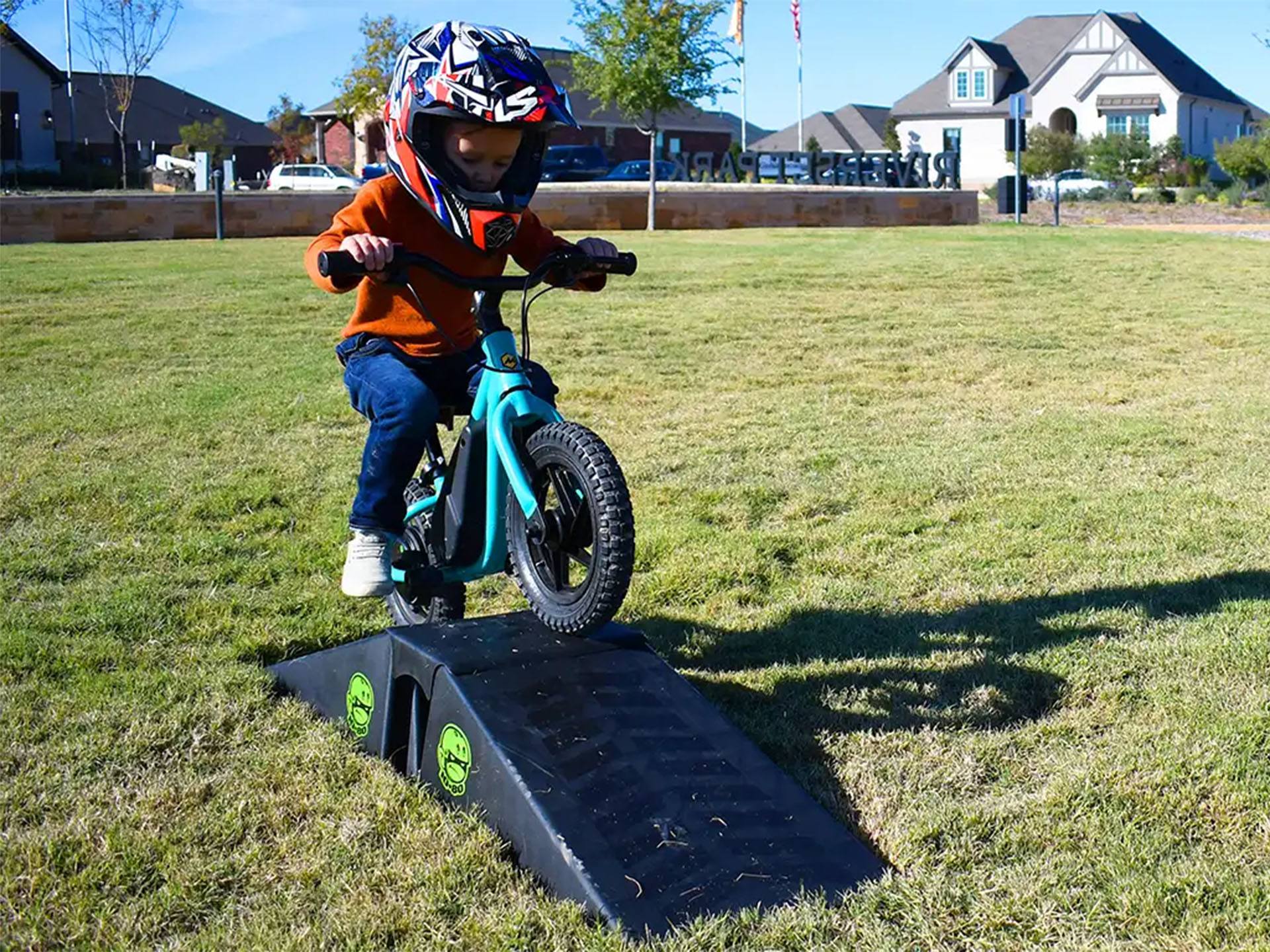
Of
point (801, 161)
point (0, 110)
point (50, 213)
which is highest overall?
point (0, 110)

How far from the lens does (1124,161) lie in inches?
2304

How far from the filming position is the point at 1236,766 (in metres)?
3.74

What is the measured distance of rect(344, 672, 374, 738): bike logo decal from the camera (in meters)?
4.01

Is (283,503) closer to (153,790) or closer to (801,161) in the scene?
(153,790)

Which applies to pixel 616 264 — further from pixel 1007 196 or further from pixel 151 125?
pixel 151 125

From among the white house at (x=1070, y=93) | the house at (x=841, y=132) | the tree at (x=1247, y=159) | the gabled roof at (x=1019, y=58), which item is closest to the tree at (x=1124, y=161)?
the tree at (x=1247, y=159)

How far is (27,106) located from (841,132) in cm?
5116

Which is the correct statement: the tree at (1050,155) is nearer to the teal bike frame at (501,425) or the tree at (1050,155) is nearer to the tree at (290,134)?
the tree at (290,134)

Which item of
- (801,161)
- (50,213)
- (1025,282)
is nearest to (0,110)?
(801,161)

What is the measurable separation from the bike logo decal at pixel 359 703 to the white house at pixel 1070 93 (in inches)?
2758

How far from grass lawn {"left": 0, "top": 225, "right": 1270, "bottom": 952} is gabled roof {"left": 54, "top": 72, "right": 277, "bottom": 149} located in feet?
202

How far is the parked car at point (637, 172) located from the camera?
45.2 m

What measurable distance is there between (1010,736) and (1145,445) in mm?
4542

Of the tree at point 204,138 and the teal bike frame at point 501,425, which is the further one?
the tree at point 204,138
